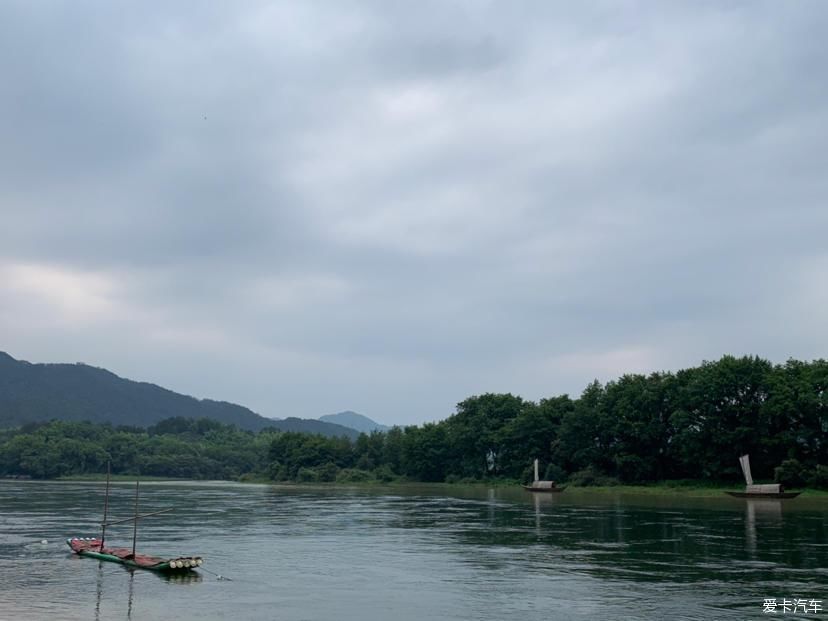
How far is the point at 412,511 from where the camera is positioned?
221 ft

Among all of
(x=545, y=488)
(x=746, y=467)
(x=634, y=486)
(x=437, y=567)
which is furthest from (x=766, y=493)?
(x=437, y=567)

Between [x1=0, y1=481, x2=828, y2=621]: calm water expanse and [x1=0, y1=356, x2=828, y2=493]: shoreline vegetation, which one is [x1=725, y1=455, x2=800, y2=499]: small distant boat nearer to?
[x1=0, y1=356, x2=828, y2=493]: shoreline vegetation

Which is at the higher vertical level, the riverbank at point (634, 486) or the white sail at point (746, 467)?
the white sail at point (746, 467)

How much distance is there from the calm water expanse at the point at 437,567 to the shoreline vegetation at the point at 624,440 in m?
26.2

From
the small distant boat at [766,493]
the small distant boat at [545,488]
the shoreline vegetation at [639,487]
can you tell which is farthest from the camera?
the small distant boat at [545,488]

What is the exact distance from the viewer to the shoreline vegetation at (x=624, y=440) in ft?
275

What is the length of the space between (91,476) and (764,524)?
151803mm

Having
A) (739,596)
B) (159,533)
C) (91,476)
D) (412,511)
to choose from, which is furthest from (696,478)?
(91,476)

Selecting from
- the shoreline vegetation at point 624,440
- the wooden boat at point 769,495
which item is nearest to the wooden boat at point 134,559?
the wooden boat at point 769,495

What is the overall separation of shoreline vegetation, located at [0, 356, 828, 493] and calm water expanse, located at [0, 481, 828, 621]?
26.2m

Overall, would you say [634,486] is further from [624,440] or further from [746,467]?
[746,467]

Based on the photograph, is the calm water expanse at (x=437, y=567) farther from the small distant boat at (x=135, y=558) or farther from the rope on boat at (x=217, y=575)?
the small distant boat at (x=135, y=558)

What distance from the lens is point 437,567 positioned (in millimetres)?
33875

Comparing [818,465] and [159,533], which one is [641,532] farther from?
[818,465]
